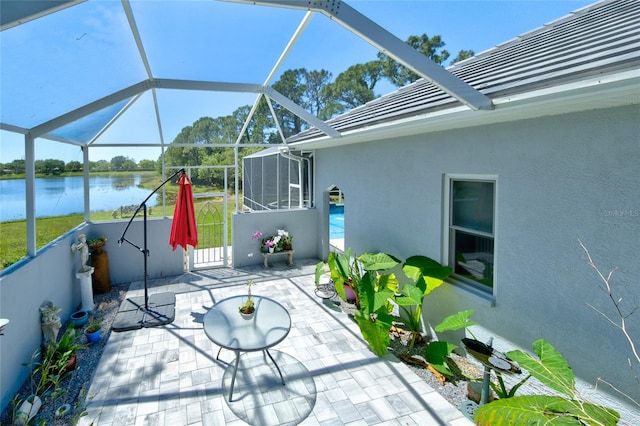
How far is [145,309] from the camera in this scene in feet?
23.0

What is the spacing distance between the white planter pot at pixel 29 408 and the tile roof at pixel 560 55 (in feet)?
20.6

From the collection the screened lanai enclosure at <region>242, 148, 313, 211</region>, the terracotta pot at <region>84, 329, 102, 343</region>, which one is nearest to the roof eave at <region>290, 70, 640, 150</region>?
the screened lanai enclosure at <region>242, 148, 313, 211</region>

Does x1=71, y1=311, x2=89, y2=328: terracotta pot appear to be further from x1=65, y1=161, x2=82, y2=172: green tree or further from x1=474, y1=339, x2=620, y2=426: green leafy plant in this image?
x1=474, y1=339, x2=620, y2=426: green leafy plant

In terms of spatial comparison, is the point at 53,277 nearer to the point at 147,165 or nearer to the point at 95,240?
the point at 95,240

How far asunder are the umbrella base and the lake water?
2.34 metres

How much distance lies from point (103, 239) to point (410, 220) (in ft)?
24.3

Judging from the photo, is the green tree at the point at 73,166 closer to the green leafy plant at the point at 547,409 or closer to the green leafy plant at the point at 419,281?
the green leafy plant at the point at 419,281

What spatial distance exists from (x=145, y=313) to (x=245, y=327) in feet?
11.1

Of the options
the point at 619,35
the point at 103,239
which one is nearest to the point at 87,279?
the point at 103,239

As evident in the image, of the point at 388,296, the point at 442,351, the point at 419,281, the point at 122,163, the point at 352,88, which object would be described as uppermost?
the point at 352,88

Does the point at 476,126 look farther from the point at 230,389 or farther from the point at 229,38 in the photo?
the point at 230,389

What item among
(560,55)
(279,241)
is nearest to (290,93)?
(279,241)

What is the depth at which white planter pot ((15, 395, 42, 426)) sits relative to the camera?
3.68m

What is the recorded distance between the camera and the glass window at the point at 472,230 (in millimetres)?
4910
